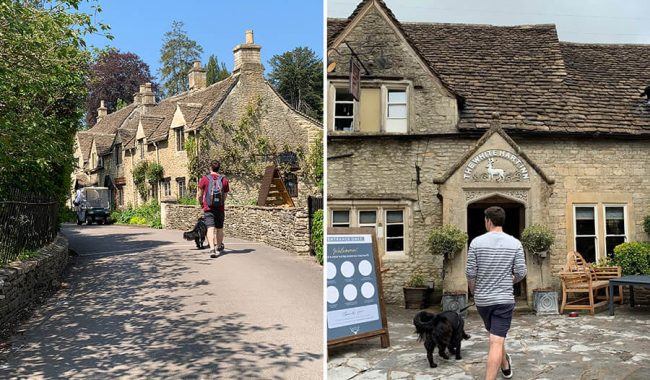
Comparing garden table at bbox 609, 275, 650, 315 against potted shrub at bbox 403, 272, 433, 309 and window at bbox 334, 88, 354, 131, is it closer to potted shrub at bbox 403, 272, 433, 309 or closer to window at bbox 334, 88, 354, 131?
potted shrub at bbox 403, 272, 433, 309

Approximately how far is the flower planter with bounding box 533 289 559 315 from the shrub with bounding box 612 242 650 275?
145cm

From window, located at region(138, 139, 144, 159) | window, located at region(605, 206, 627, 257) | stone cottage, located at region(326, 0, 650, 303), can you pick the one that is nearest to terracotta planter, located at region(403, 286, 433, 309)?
stone cottage, located at region(326, 0, 650, 303)

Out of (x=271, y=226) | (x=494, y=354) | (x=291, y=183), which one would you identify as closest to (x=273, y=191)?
(x=271, y=226)

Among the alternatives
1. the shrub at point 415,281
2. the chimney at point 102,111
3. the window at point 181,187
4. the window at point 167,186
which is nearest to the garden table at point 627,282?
the shrub at point 415,281

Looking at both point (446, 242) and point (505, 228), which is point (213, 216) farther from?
point (505, 228)

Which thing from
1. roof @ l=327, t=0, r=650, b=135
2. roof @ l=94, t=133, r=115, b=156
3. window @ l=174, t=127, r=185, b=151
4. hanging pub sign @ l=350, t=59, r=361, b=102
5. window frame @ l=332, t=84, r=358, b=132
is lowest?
window frame @ l=332, t=84, r=358, b=132

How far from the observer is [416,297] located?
6305 millimetres

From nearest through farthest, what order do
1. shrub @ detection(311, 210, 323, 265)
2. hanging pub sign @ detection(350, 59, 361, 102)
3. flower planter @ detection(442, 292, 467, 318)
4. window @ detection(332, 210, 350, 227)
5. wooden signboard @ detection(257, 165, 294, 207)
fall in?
1. hanging pub sign @ detection(350, 59, 361, 102)
2. window @ detection(332, 210, 350, 227)
3. flower planter @ detection(442, 292, 467, 318)
4. shrub @ detection(311, 210, 323, 265)
5. wooden signboard @ detection(257, 165, 294, 207)

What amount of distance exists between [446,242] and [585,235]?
2788 millimetres

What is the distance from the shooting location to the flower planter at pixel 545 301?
735cm

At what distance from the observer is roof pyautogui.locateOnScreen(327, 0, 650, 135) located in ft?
24.7

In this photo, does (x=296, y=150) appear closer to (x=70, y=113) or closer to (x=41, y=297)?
(x=70, y=113)

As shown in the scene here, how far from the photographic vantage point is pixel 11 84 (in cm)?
739

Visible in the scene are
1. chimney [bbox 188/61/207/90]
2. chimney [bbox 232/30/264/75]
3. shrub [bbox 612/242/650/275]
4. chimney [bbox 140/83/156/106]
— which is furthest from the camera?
chimney [bbox 140/83/156/106]
